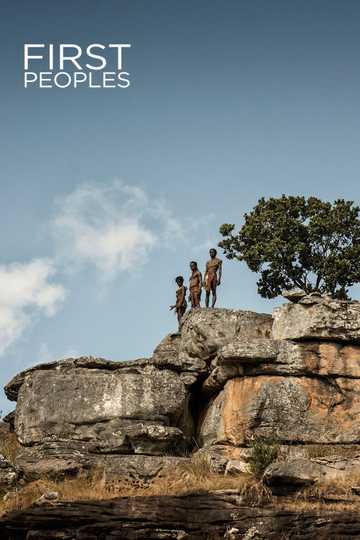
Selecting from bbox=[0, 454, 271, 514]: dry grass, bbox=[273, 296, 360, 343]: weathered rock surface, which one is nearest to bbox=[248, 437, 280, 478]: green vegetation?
bbox=[0, 454, 271, 514]: dry grass

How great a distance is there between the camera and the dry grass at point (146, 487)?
22828 millimetres

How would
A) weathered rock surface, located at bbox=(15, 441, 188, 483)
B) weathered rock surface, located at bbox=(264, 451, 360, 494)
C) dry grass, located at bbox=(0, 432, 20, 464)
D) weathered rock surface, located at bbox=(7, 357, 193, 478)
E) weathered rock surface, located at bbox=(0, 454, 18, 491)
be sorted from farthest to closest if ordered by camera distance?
1. dry grass, located at bbox=(0, 432, 20, 464)
2. weathered rock surface, located at bbox=(7, 357, 193, 478)
3. weathered rock surface, located at bbox=(15, 441, 188, 483)
4. weathered rock surface, located at bbox=(0, 454, 18, 491)
5. weathered rock surface, located at bbox=(264, 451, 360, 494)

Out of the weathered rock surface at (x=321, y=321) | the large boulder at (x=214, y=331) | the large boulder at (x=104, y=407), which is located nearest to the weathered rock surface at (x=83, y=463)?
the large boulder at (x=104, y=407)

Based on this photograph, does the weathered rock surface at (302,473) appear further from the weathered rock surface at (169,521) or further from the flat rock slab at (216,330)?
the flat rock slab at (216,330)

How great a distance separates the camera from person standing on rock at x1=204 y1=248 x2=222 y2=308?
33062 millimetres

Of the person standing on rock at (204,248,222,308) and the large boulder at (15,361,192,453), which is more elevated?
the person standing on rock at (204,248,222,308)

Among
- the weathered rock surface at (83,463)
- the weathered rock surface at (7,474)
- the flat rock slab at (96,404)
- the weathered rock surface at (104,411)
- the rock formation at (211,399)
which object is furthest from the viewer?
the flat rock slab at (96,404)

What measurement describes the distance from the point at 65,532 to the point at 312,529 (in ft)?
19.5

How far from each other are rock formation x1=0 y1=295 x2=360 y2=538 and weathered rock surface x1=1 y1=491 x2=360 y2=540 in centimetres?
334

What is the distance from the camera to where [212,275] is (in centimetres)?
3312

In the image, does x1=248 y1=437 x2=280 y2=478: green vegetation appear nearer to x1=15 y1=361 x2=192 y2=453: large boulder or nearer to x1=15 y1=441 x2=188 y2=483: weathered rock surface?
x1=15 y1=441 x2=188 y2=483: weathered rock surface

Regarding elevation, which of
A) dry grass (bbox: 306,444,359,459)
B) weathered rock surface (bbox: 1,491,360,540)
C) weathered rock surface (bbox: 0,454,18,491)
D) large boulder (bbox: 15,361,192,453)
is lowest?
weathered rock surface (bbox: 1,491,360,540)

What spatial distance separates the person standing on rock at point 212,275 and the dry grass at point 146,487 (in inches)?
355

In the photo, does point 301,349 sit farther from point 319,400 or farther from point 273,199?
point 273,199
